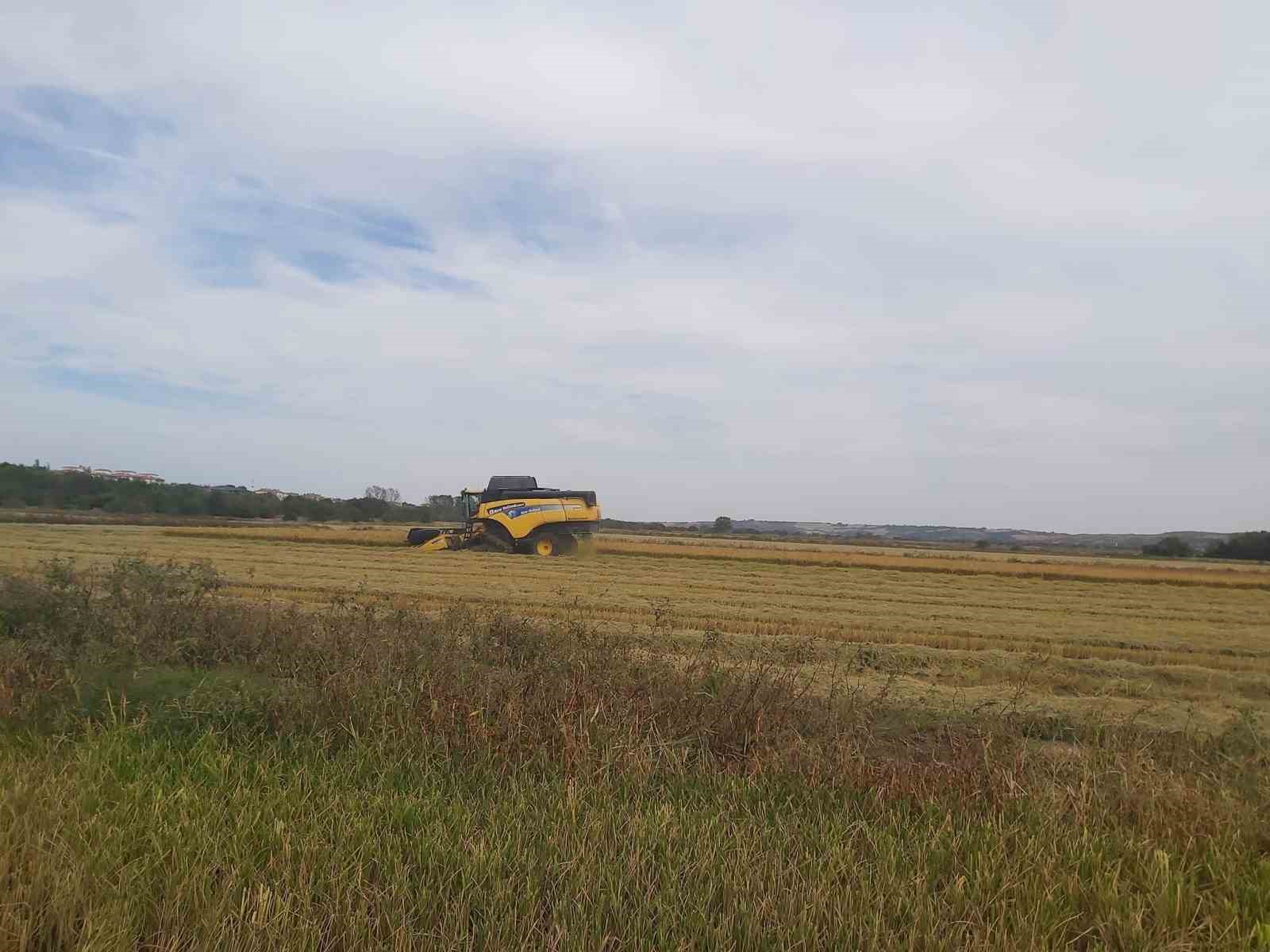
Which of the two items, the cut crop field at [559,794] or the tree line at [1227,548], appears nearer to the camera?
the cut crop field at [559,794]

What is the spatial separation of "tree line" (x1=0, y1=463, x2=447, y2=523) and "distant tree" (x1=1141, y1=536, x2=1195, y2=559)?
5176cm

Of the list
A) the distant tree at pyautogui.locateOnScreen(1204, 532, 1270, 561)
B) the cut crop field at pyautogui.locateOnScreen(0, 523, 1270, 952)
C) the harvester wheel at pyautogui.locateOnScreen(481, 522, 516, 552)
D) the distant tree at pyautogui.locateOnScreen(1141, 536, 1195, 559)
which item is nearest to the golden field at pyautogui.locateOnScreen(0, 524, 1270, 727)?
the cut crop field at pyautogui.locateOnScreen(0, 523, 1270, 952)

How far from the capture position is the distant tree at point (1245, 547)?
49.0 metres

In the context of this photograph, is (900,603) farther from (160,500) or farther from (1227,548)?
(160,500)

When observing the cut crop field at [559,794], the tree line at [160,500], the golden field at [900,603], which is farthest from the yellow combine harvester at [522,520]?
the tree line at [160,500]

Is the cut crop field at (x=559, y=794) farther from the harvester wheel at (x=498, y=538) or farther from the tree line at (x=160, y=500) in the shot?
the tree line at (x=160, y=500)

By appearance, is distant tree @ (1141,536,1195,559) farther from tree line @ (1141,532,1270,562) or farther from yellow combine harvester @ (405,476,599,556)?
yellow combine harvester @ (405,476,599,556)

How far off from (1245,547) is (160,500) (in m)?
68.7

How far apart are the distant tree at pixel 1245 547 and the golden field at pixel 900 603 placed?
2154cm

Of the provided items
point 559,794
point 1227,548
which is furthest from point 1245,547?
point 559,794

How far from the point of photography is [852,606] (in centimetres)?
1642

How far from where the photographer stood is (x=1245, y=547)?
50.5 m

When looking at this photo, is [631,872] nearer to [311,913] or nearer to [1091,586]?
[311,913]

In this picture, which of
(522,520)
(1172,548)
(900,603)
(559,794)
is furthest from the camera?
(1172,548)
